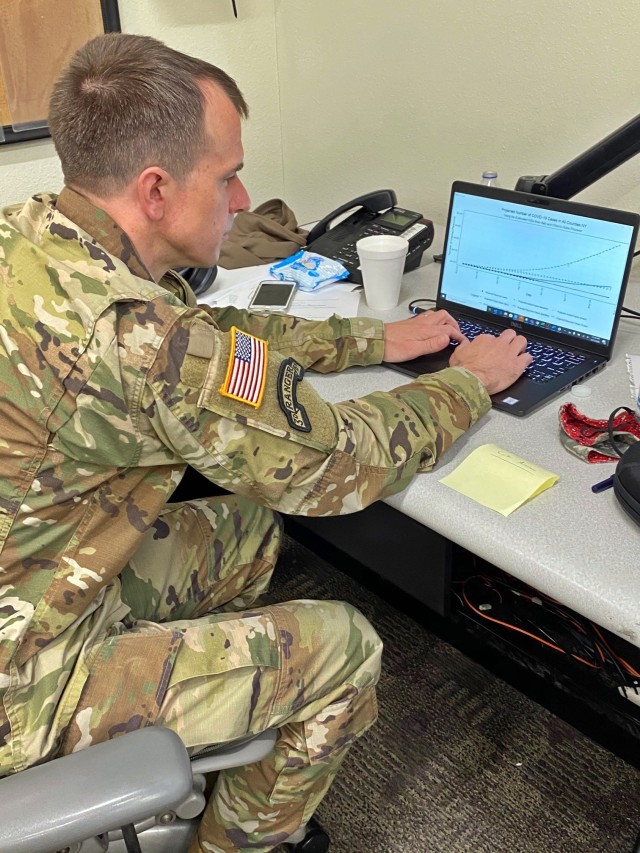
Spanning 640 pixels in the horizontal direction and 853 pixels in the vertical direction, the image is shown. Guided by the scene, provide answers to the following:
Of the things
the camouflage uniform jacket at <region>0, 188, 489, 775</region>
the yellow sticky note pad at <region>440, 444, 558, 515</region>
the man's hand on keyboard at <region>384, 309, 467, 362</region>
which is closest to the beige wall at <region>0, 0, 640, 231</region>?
the man's hand on keyboard at <region>384, 309, 467, 362</region>

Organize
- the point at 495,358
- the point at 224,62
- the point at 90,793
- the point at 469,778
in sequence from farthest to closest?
the point at 224,62 → the point at 469,778 → the point at 495,358 → the point at 90,793

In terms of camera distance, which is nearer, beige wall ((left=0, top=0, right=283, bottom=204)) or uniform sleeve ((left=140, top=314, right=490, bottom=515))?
uniform sleeve ((left=140, top=314, right=490, bottom=515))

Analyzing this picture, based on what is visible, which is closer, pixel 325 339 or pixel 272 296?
pixel 325 339

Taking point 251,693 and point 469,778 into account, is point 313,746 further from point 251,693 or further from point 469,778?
point 469,778

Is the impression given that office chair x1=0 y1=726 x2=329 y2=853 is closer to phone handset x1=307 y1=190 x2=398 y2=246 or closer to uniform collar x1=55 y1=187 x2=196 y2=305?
uniform collar x1=55 y1=187 x2=196 y2=305

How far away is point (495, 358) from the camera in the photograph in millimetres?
1139

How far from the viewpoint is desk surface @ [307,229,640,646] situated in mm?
779

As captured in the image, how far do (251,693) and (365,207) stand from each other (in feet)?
3.77

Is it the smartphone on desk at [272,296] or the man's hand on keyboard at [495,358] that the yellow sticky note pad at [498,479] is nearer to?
the man's hand on keyboard at [495,358]

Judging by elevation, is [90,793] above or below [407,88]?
below

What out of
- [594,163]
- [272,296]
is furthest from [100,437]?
[594,163]

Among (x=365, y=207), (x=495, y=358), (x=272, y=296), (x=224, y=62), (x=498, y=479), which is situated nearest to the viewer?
(x=498, y=479)

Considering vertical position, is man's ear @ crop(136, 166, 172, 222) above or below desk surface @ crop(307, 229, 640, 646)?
above

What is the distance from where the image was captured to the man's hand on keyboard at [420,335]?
1.22 m
